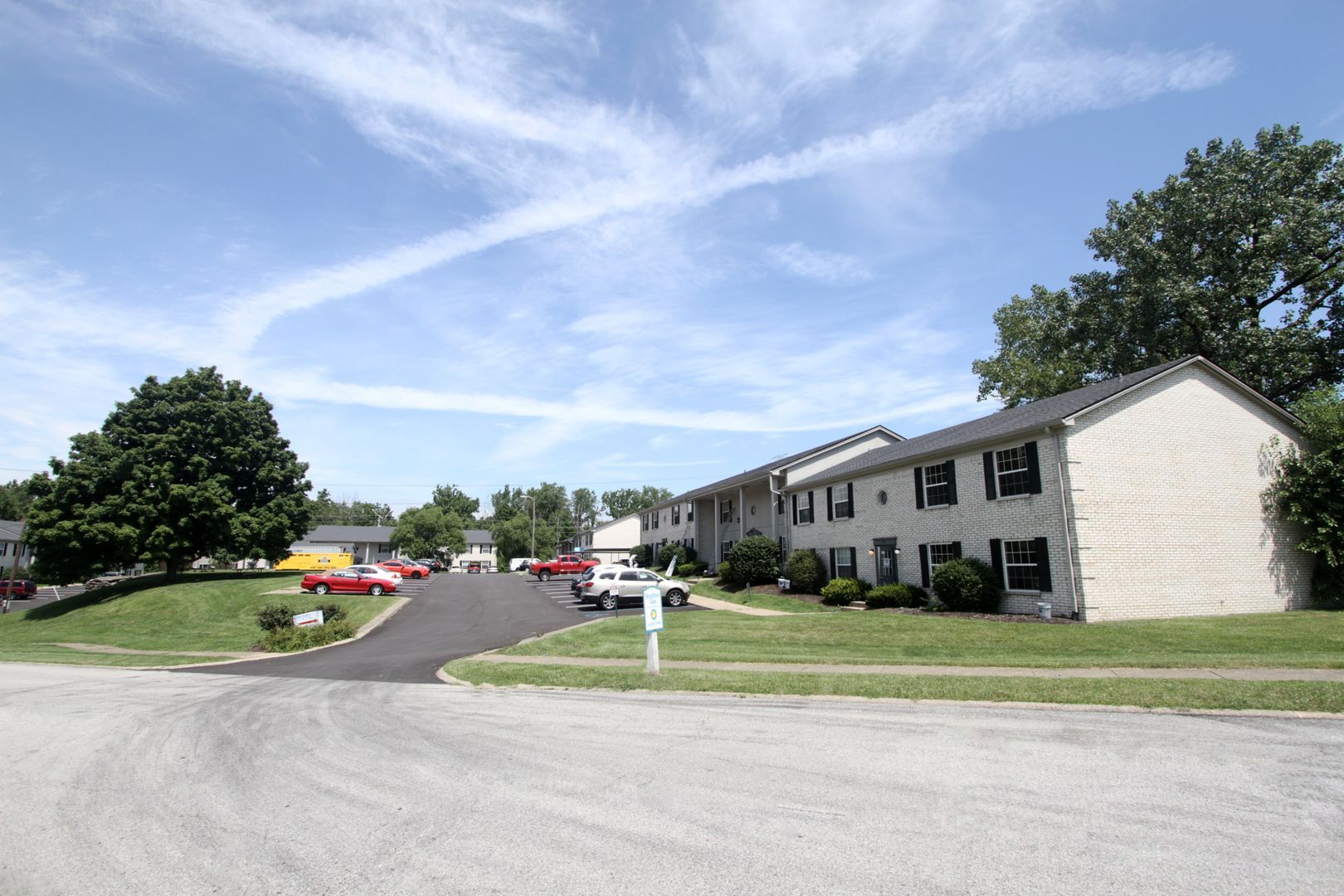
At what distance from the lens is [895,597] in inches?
919

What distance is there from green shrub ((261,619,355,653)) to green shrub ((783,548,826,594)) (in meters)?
16.7

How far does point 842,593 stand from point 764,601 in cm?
339

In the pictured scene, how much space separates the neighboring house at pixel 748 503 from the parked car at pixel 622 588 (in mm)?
7908

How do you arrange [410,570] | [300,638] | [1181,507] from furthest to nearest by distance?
[410,570] → [300,638] → [1181,507]

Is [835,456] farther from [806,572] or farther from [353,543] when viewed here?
[353,543]

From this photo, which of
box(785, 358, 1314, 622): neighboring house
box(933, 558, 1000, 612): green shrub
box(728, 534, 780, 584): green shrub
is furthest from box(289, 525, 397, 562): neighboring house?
box(785, 358, 1314, 622): neighboring house

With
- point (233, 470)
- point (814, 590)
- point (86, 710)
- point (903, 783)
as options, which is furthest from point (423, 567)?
point (903, 783)

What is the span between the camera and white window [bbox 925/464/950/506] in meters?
23.6

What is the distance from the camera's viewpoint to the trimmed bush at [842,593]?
2519 cm

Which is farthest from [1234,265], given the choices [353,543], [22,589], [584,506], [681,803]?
[584,506]

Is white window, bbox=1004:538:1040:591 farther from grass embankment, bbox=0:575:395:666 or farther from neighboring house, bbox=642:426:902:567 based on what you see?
grass embankment, bbox=0:575:395:666

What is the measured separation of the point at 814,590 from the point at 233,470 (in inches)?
1244

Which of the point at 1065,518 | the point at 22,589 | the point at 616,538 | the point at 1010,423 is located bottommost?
the point at 22,589

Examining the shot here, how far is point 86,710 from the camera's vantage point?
1047 centimetres
